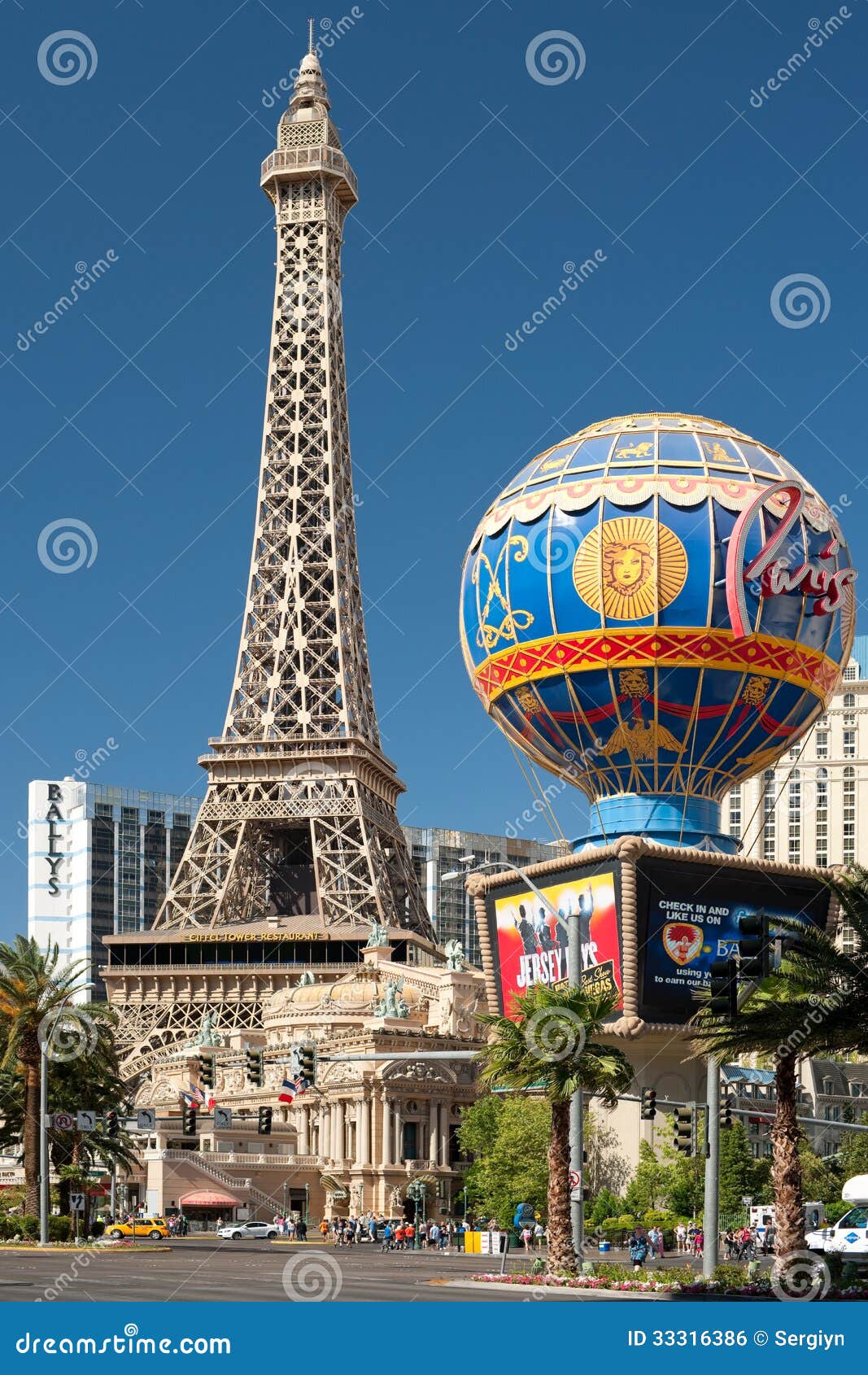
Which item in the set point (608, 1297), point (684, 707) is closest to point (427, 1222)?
point (684, 707)

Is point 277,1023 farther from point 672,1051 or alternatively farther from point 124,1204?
point 672,1051

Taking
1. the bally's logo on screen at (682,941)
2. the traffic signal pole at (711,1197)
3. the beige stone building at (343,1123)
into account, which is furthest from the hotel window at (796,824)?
the traffic signal pole at (711,1197)

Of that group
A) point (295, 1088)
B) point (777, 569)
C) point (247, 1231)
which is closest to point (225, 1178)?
point (247, 1231)

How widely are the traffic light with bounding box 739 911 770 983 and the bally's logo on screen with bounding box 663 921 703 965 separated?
39355 millimetres

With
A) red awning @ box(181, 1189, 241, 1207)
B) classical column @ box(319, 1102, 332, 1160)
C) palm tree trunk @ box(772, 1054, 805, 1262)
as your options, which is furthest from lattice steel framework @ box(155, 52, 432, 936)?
palm tree trunk @ box(772, 1054, 805, 1262)

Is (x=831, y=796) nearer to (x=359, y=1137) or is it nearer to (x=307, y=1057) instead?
(x=359, y=1137)

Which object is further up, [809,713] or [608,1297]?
[809,713]

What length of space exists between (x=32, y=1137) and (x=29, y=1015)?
12.7ft

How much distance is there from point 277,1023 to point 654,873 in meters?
38.2

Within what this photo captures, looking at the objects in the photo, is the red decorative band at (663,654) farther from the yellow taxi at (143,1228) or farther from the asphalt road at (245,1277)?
the yellow taxi at (143,1228)

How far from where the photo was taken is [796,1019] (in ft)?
124

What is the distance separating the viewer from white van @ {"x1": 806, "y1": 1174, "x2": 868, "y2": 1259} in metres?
44.8

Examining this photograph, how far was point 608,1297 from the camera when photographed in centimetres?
3612

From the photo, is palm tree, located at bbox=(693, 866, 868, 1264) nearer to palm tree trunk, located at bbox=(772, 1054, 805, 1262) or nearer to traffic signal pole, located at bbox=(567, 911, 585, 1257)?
palm tree trunk, located at bbox=(772, 1054, 805, 1262)
